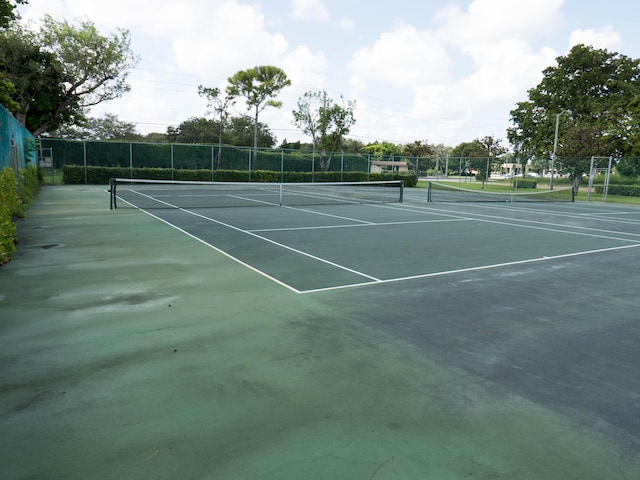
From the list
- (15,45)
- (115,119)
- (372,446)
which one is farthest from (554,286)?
(115,119)

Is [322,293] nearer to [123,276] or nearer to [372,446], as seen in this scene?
[123,276]

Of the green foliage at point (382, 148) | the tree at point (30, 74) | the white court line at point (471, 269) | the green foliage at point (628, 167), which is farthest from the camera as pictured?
the green foliage at point (382, 148)

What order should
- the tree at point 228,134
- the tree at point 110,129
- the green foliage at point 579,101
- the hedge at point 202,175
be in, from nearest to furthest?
the hedge at point 202,175 → the green foliage at point 579,101 → the tree at point 228,134 → the tree at point 110,129

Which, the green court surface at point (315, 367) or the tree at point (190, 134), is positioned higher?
the tree at point (190, 134)

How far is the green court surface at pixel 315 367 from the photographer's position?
239 centimetres

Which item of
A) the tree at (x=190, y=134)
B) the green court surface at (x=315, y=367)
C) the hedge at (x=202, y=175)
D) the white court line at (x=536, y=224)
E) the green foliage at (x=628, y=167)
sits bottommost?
the green court surface at (x=315, y=367)

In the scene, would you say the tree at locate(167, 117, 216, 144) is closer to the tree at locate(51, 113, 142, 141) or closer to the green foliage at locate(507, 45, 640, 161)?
the tree at locate(51, 113, 142, 141)

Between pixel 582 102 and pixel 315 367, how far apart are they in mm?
50619

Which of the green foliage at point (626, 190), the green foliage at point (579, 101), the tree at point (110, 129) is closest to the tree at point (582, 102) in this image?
the green foliage at point (579, 101)

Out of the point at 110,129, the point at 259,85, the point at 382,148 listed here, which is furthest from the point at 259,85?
the point at 382,148

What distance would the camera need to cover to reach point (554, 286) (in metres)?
6.05

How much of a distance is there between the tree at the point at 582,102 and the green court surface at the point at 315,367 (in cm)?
3676

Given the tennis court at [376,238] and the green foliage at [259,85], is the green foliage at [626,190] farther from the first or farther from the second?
the green foliage at [259,85]

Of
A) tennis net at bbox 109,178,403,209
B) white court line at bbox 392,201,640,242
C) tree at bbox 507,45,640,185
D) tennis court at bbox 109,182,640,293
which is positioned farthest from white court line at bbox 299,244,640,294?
tree at bbox 507,45,640,185
